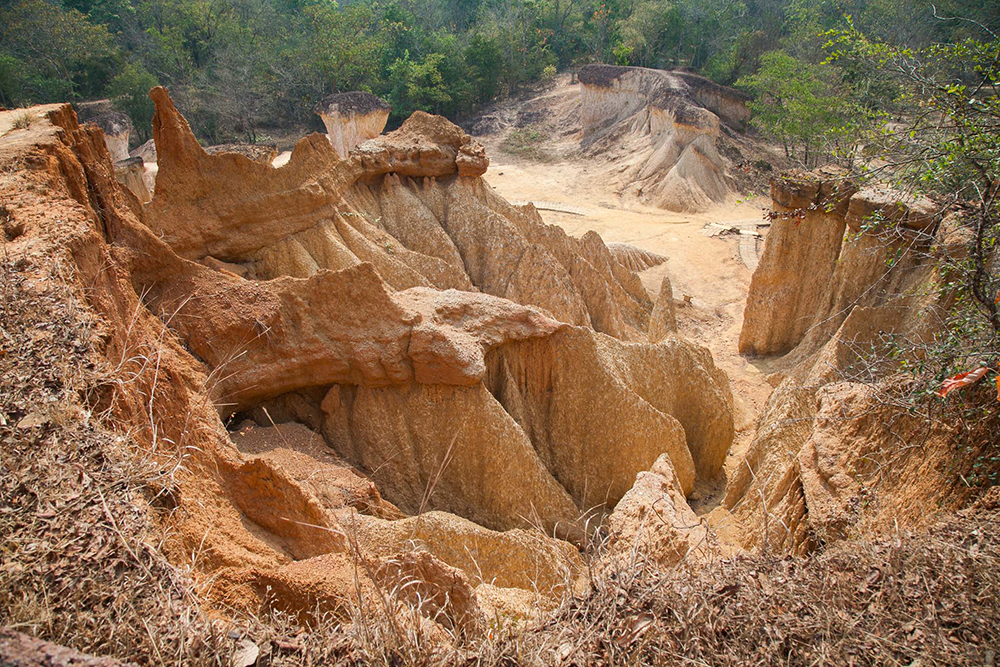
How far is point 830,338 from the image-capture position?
9680mm

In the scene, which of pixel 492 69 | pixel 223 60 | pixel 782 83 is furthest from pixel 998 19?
pixel 223 60

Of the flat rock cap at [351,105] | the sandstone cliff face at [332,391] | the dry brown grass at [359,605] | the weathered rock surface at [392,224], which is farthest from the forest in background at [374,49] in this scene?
the dry brown grass at [359,605]

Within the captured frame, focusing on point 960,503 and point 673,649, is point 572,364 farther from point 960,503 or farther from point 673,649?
point 673,649

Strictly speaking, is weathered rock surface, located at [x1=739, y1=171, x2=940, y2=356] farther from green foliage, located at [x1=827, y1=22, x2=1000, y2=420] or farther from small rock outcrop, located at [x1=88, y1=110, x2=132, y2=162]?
small rock outcrop, located at [x1=88, y1=110, x2=132, y2=162]

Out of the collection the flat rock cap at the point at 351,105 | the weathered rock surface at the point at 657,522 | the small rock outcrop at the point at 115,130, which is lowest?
the small rock outcrop at the point at 115,130

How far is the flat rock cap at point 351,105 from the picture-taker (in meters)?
26.8

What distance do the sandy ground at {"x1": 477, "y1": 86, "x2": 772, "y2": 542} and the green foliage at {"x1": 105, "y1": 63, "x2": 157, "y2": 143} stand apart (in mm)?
16932

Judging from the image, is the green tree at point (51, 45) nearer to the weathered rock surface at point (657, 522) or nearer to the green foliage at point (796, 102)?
the green foliage at point (796, 102)

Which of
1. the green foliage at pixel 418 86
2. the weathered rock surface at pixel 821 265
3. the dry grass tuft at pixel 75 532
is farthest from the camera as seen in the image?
the green foliage at pixel 418 86

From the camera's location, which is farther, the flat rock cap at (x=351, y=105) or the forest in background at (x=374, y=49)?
the forest in background at (x=374, y=49)

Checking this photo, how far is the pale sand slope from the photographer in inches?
423

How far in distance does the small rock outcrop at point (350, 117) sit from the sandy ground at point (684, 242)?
19.0 ft

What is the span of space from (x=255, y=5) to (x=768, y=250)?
4212 centimetres

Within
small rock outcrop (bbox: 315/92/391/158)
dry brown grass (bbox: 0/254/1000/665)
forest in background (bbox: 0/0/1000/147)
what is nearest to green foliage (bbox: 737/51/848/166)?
forest in background (bbox: 0/0/1000/147)
